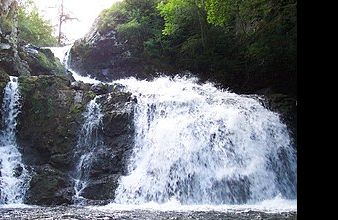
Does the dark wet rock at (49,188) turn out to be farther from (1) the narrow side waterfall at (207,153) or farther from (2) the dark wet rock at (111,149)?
(1) the narrow side waterfall at (207,153)

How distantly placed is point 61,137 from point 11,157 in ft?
4.82

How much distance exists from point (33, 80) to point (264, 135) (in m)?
7.56

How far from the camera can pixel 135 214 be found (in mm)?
7883

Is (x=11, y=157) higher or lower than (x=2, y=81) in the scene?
lower

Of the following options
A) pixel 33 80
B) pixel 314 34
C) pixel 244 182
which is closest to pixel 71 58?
pixel 33 80

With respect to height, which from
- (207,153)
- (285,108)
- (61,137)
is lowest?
(207,153)

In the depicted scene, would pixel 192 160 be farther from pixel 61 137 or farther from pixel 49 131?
pixel 49 131

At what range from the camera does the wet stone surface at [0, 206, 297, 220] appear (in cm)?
732

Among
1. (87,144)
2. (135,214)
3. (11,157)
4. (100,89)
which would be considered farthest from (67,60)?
(135,214)

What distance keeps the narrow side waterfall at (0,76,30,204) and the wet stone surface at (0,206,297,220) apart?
167 cm

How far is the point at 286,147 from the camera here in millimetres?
11336

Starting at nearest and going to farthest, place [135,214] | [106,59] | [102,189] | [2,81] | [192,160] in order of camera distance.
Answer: [135,214]
[102,189]
[192,160]
[2,81]
[106,59]

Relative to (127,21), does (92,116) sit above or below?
below

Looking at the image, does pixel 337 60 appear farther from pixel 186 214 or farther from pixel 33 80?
pixel 33 80
